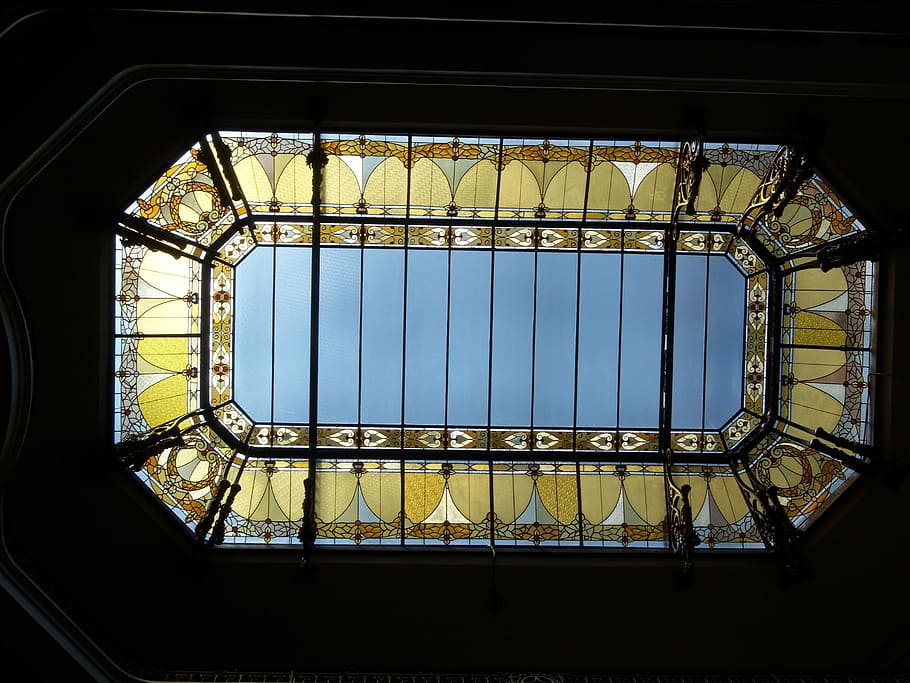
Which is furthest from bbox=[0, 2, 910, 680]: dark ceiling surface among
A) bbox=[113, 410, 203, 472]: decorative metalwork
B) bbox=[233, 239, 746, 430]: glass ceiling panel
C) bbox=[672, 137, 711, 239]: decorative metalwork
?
bbox=[233, 239, 746, 430]: glass ceiling panel

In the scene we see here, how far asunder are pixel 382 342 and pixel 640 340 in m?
4.73

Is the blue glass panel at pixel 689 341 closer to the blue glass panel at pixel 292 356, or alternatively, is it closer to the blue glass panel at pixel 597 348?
the blue glass panel at pixel 597 348

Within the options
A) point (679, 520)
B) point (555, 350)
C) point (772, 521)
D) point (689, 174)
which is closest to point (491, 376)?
point (555, 350)

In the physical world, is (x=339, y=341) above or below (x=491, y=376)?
above

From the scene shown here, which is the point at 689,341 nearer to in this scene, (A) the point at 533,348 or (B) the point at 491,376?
A: (A) the point at 533,348

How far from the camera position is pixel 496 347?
11.5 meters

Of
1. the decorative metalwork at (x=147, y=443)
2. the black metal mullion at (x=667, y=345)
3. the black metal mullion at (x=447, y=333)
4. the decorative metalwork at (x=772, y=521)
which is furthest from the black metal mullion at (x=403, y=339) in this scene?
the decorative metalwork at (x=772, y=521)

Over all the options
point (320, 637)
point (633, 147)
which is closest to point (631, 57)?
point (633, 147)

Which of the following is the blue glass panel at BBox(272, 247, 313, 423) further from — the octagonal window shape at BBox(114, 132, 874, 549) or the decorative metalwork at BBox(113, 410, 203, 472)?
the decorative metalwork at BBox(113, 410, 203, 472)

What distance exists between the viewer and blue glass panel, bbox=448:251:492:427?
1125cm

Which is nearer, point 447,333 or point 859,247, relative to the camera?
point 859,247

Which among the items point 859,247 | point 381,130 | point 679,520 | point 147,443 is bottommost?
point 679,520

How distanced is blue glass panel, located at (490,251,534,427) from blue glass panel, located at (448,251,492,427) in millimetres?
185

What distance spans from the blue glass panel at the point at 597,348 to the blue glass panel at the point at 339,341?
13.6 feet
